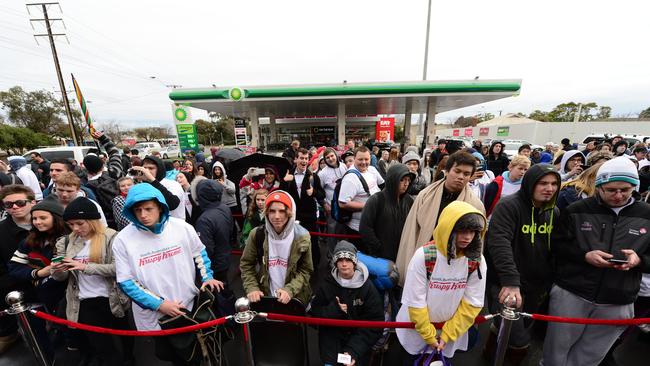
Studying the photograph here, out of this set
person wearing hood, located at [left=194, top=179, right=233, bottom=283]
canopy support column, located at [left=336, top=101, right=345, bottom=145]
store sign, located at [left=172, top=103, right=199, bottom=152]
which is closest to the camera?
person wearing hood, located at [left=194, top=179, right=233, bottom=283]

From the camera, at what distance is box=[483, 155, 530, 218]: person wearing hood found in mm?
3461

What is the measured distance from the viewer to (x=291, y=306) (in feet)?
6.81

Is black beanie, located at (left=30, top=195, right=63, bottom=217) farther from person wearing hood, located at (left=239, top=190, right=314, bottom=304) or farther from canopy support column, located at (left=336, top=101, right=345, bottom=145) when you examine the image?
canopy support column, located at (left=336, top=101, right=345, bottom=145)

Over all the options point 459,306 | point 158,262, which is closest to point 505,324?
point 459,306

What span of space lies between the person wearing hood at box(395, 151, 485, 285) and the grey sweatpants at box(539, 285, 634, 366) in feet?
3.17

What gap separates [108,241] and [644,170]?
7991 millimetres

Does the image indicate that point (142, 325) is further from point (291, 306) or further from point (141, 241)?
point (291, 306)

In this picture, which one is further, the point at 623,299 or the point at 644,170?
the point at 644,170

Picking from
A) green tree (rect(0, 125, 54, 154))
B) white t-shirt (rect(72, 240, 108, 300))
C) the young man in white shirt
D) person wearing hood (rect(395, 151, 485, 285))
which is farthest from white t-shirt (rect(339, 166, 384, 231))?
green tree (rect(0, 125, 54, 154))

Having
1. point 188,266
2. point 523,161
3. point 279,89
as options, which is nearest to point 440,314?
point 188,266

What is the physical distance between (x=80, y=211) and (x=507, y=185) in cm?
484

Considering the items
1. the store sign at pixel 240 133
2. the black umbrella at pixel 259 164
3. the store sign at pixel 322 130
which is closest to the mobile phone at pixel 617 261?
the black umbrella at pixel 259 164

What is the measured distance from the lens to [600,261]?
184 centimetres

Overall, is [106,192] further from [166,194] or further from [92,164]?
[166,194]
